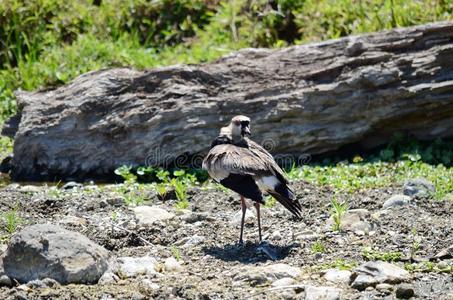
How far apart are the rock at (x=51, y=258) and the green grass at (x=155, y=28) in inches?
255

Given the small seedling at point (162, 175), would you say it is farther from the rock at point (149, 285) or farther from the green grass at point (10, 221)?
the rock at point (149, 285)

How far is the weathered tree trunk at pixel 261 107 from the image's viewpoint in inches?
418

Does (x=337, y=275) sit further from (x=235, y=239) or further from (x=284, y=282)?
(x=235, y=239)

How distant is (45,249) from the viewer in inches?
250

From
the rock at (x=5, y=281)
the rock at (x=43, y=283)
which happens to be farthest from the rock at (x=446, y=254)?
the rock at (x=5, y=281)

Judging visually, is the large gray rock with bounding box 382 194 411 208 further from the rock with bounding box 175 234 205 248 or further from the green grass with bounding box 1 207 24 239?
the green grass with bounding box 1 207 24 239

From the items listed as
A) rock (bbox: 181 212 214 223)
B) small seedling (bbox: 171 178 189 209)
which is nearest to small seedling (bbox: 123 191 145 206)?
small seedling (bbox: 171 178 189 209)

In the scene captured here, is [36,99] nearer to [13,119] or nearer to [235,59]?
[13,119]

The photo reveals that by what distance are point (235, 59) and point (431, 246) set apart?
4.64 m

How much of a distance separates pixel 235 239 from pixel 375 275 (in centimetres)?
165

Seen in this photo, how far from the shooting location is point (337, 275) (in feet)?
21.1

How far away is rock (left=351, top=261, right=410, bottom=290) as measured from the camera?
6184mm

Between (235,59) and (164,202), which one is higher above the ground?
(235,59)

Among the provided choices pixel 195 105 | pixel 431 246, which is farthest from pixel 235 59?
pixel 431 246
